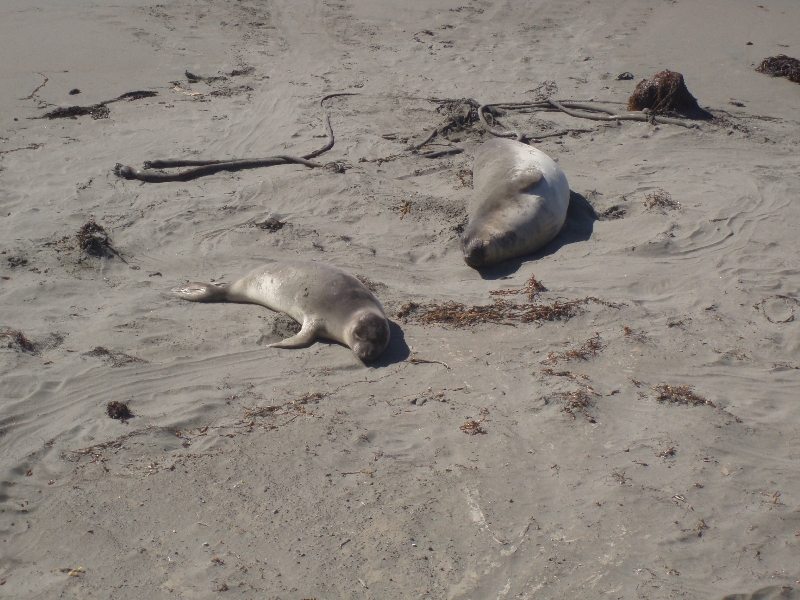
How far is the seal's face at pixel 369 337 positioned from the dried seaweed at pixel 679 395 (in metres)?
1.75

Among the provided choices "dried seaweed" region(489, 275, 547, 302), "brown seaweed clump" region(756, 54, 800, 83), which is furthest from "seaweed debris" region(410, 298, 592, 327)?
"brown seaweed clump" region(756, 54, 800, 83)

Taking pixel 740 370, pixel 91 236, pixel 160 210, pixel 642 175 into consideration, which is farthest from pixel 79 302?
pixel 642 175

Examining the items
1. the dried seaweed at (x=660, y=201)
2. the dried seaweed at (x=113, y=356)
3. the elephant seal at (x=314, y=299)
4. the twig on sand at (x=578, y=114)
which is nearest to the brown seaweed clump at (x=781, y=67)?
the twig on sand at (x=578, y=114)

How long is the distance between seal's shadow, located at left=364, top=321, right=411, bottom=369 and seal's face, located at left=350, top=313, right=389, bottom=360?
2.1 inches

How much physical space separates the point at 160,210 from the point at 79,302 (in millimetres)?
1785

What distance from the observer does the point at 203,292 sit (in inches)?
227

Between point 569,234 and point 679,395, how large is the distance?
2.65m

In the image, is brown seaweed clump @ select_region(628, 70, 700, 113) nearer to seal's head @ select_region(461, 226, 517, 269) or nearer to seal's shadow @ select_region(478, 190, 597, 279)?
seal's shadow @ select_region(478, 190, 597, 279)

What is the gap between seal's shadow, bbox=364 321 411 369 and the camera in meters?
4.92

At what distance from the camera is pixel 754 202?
6.88 m

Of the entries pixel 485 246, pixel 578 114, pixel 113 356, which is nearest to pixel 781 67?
pixel 578 114

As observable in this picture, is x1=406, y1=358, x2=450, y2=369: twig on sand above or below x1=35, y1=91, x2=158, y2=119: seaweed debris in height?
above

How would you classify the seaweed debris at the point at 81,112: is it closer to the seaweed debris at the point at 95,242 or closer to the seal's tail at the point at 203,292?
the seaweed debris at the point at 95,242

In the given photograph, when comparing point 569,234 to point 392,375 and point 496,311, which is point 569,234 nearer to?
point 496,311
